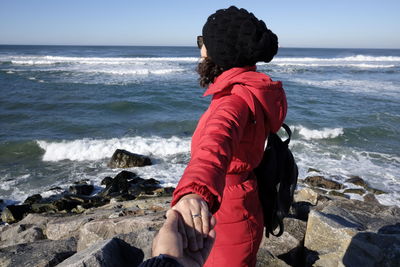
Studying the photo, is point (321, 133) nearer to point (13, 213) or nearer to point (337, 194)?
point (337, 194)

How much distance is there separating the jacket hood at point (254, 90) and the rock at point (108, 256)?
1708 mm

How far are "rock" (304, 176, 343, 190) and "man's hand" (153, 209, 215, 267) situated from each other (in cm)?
803

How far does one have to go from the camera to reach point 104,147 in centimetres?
1138

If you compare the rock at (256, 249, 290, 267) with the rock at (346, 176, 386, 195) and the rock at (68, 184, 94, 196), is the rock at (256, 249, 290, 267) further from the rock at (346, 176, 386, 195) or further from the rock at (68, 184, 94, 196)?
the rock at (68, 184, 94, 196)

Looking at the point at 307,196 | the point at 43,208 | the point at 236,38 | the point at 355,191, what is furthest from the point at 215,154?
the point at 355,191

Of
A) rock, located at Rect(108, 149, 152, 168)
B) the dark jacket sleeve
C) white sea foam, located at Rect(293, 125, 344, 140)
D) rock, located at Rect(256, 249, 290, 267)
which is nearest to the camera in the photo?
the dark jacket sleeve

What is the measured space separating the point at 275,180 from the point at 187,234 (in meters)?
1.25

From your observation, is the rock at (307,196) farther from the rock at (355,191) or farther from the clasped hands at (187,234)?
the clasped hands at (187,234)

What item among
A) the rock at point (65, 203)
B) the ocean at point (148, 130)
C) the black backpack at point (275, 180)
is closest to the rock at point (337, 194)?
the ocean at point (148, 130)

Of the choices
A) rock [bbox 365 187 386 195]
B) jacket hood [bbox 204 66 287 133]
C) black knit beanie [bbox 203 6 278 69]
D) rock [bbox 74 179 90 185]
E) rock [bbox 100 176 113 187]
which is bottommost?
rock [bbox 74 179 90 185]

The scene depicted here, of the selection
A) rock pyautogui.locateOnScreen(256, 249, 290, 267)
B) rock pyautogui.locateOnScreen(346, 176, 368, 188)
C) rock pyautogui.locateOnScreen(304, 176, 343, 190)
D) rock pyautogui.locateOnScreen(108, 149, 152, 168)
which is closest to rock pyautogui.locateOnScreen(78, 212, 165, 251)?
rock pyautogui.locateOnScreen(256, 249, 290, 267)

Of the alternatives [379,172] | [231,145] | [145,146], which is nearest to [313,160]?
[379,172]

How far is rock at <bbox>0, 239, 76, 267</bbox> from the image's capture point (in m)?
3.16

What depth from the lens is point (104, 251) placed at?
104 inches
